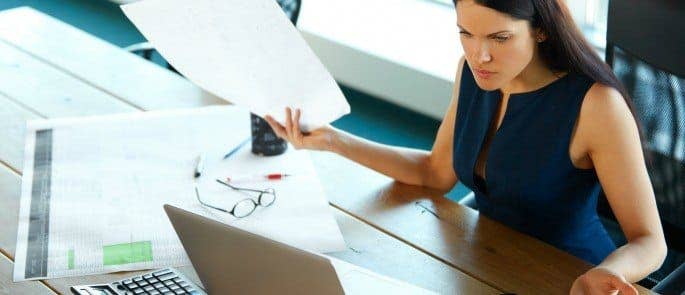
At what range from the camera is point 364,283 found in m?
1.30

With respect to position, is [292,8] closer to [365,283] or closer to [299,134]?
[299,134]

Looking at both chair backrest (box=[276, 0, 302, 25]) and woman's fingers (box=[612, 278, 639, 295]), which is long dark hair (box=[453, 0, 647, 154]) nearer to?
woman's fingers (box=[612, 278, 639, 295])

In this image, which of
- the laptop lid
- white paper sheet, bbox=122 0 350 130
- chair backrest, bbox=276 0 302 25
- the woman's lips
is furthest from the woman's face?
chair backrest, bbox=276 0 302 25

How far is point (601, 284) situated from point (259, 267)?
504mm

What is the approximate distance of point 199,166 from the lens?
1904 millimetres

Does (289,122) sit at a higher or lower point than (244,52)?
lower

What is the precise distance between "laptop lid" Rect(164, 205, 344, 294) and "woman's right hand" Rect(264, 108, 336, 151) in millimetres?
448

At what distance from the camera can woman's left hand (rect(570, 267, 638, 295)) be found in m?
1.41

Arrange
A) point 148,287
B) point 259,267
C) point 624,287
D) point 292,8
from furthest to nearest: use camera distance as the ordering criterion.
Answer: point 292,8
point 148,287
point 624,287
point 259,267

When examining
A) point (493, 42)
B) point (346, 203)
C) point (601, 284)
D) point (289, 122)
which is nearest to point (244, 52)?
point (289, 122)

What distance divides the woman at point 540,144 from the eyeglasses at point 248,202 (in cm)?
13

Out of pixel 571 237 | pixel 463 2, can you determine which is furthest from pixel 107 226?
pixel 571 237

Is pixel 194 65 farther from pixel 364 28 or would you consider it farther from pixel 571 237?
pixel 364 28

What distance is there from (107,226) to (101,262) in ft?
0.39
